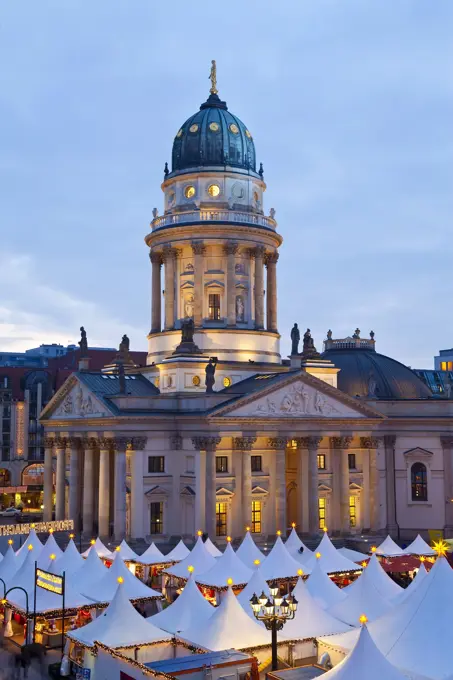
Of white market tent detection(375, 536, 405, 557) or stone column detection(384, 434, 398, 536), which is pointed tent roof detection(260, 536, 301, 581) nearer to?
white market tent detection(375, 536, 405, 557)

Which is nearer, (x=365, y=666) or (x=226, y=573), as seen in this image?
(x=365, y=666)

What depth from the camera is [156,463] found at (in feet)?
204

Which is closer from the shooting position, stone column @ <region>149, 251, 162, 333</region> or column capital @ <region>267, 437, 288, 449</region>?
column capital @ <region>267, 437, 288, 449</region>

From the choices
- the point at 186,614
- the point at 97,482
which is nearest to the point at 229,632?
the point at 186,614

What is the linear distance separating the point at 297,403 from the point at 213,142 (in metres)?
24.5

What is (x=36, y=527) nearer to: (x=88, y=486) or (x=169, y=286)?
(x=88, y=486)

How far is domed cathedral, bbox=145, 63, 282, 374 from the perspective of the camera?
6912cm

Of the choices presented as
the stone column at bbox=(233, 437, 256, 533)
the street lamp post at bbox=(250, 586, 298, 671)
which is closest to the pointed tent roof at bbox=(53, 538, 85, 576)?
the street lamp post at bbox=(250, 586, 298, 671)

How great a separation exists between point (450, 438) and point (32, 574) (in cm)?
3899

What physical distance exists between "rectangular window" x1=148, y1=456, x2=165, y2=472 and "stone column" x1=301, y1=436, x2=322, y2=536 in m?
10.4

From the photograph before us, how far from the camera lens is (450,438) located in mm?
67875

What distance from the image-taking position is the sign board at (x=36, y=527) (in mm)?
56344

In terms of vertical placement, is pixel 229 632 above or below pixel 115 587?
below

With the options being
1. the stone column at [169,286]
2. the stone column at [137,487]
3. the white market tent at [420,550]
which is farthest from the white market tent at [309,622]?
the stone column at [169,286]
